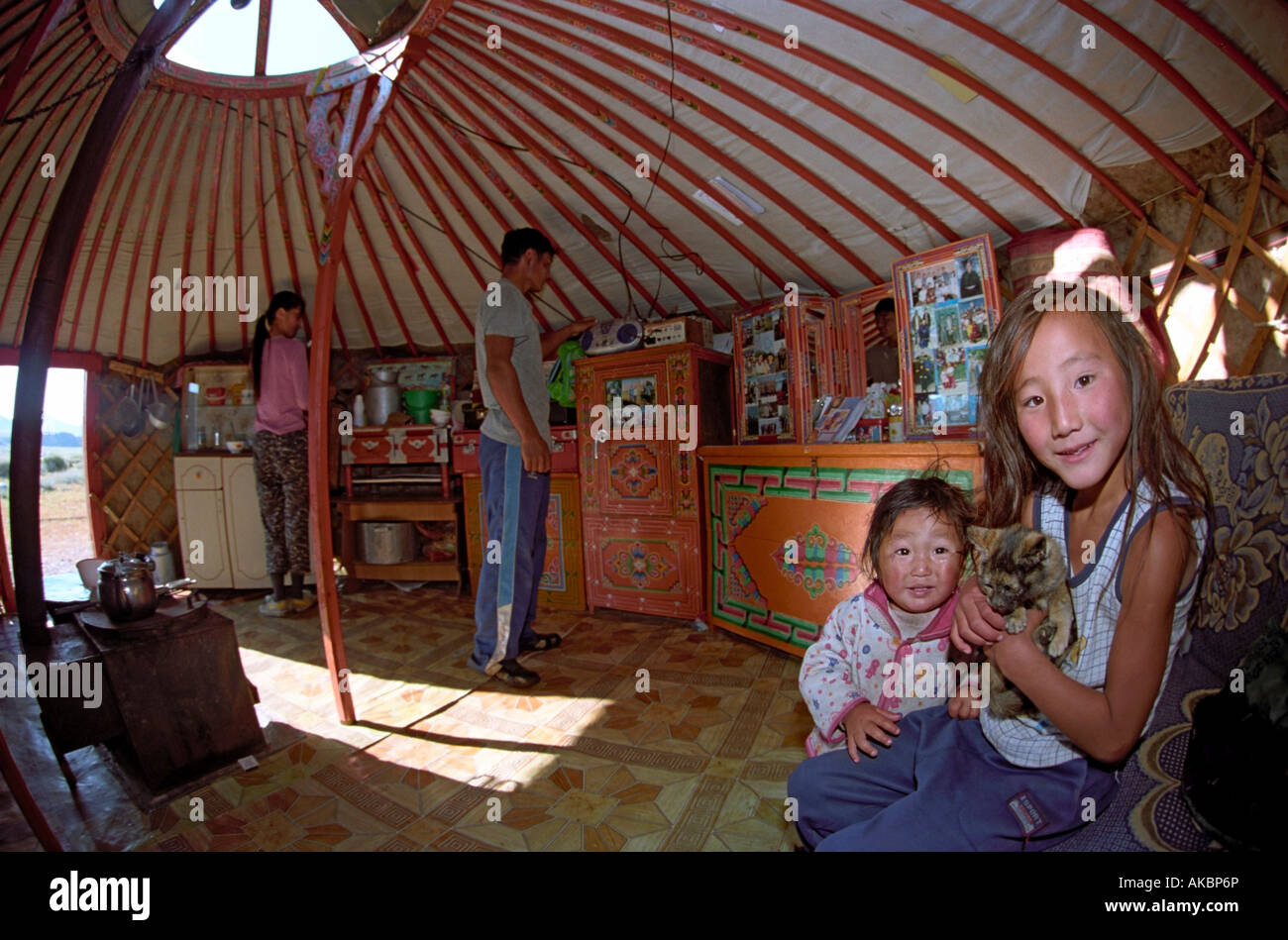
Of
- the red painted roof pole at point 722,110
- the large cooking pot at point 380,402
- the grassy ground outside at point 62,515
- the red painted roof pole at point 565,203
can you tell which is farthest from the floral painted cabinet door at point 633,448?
the grassy ground outside at point 62,515

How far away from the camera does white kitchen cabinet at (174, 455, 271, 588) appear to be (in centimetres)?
389

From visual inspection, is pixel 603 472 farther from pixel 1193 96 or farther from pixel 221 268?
pixel 221 268

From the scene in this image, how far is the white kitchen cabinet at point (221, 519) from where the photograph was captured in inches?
153

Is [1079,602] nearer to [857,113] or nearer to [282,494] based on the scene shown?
[857,113]

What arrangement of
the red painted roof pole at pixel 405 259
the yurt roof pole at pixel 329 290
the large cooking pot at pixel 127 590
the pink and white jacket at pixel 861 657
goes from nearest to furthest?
1. the pink and white jacket at pixel 861 657
2. the large cooking pot at pixel 127 590
3. the yurt roof pole at pixel 329 290
4. the red painted roof pole at pixel 405 259

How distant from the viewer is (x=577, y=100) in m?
2.53

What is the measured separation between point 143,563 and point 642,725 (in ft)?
5.46

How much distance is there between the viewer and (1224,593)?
2.52 feet

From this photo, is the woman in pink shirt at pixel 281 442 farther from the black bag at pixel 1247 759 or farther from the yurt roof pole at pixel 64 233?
the black bag at pixel 1247 759

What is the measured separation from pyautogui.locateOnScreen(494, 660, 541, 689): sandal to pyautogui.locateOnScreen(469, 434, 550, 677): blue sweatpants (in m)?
0.03

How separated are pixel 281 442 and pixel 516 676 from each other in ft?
7.36

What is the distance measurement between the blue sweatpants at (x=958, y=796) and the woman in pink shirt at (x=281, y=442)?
3459 millimetres
